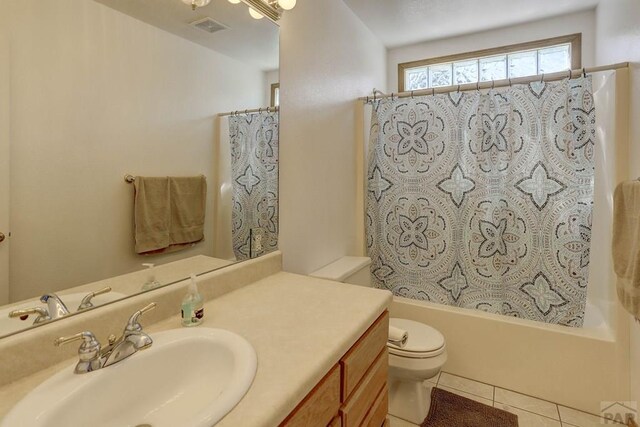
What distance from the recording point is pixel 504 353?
6.18 feet

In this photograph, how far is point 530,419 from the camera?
165cm

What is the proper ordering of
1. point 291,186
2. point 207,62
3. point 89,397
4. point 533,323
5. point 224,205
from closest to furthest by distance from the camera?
point 89,397
point 207,62
point 224,205
point 291,186
point 533,323

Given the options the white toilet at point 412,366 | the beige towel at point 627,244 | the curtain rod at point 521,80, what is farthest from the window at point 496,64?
the white toilet at point 412,366

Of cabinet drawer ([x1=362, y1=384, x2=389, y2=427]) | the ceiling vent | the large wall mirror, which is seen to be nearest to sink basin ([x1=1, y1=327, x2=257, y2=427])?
the large wall mirror

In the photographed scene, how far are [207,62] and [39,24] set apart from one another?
52 cm

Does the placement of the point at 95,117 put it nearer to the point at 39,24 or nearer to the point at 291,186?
the point at 39,24

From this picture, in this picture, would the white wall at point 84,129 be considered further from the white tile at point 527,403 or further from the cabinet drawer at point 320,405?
the white tile at point 527,403

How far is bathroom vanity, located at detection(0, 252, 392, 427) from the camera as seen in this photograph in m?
0.69

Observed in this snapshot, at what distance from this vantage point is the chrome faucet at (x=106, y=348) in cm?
71

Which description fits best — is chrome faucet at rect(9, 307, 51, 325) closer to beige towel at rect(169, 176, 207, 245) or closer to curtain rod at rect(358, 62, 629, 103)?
beige towel at rect(169, 176, 207, 245)

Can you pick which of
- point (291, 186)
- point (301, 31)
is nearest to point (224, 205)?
point (291, 186)

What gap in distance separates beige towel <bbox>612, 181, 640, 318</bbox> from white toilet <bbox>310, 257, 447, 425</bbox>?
784 millimetres

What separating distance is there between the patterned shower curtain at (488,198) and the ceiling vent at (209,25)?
4.14 ft

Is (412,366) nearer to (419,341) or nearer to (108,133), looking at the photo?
(419,341)
